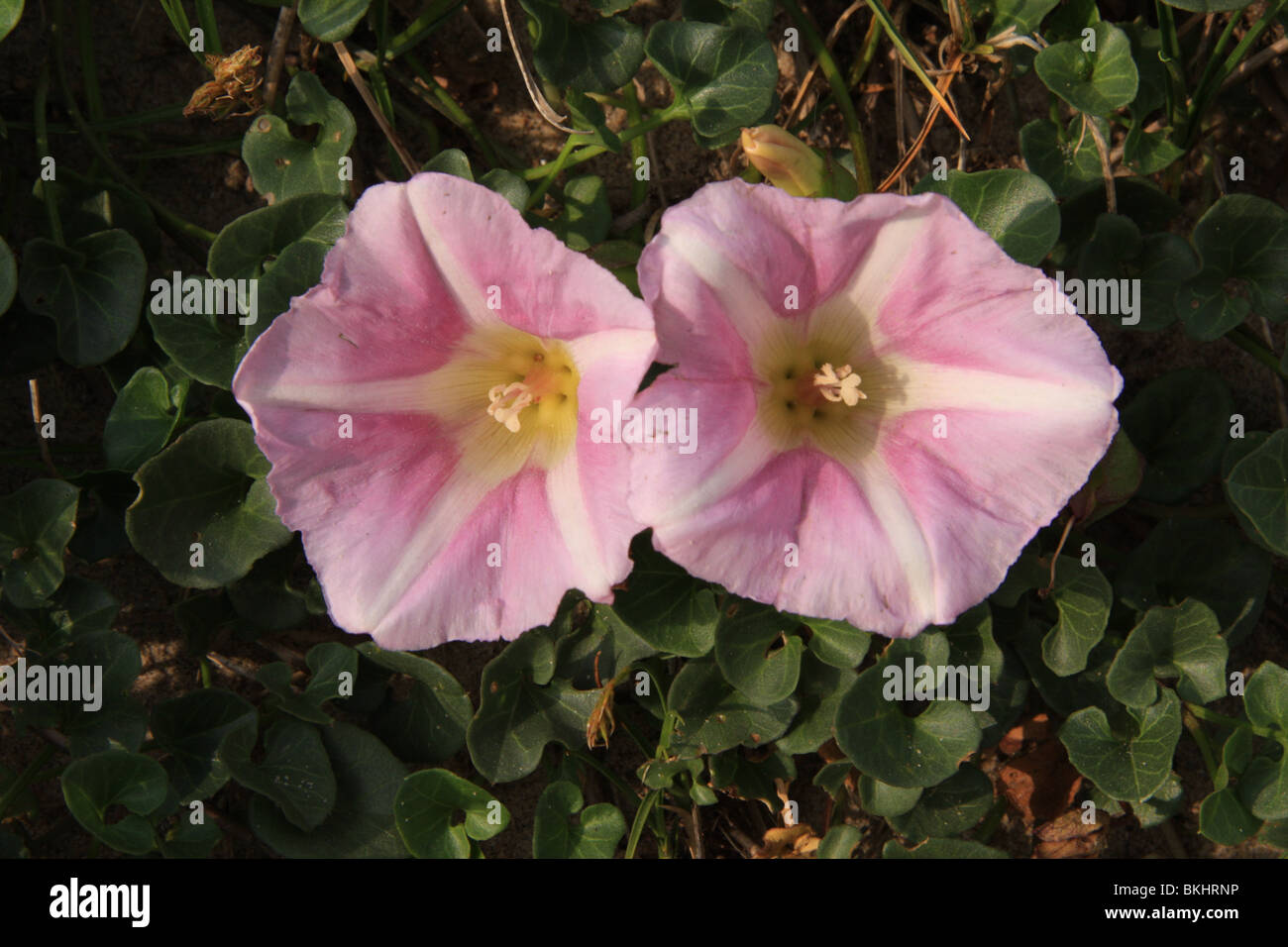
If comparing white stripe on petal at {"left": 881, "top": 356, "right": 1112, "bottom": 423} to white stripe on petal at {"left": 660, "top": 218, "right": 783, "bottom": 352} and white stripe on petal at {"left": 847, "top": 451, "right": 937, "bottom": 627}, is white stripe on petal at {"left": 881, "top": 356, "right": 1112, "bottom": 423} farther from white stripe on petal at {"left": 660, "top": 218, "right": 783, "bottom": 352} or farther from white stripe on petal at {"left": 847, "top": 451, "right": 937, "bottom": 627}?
white stripe on petal at {"left": 660, "top": 218, "right": 783, "bottom": 352}

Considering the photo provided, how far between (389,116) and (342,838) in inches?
89.2

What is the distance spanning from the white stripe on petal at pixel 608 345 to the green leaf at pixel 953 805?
1.84m

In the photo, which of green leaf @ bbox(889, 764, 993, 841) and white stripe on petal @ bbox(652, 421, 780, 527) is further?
green leaf @ bbox(889, 764, 993, 841)

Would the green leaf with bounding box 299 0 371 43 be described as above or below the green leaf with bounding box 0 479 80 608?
above

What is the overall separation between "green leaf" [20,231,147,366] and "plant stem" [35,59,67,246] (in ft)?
0.22

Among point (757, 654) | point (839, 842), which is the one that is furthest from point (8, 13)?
point (839, 842)

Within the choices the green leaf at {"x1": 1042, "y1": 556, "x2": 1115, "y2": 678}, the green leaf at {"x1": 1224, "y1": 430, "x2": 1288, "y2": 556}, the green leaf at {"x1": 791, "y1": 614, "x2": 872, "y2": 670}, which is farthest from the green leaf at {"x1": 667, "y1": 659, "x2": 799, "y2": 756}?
the green leaf at {"x1": 1224, "y1": 430, "x2": 1288, "y2": 556}

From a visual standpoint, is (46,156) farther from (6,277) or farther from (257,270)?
(257,270)

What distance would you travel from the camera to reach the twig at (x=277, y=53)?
129 inches

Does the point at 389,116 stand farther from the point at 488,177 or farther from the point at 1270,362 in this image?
the point at 1270,362

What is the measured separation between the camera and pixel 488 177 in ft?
10.2

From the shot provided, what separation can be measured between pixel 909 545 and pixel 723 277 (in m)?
0.74

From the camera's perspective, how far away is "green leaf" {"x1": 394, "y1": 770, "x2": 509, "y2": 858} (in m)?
3.13

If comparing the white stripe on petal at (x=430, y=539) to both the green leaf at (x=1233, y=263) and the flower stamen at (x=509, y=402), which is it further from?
the green leaf at (x=1233, y=263)
